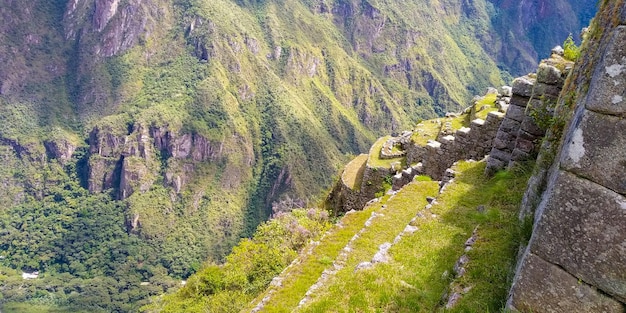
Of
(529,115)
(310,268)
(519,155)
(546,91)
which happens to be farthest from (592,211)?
(310,268)

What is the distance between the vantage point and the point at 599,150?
3.60 metres

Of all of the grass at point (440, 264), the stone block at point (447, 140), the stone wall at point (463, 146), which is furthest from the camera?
the stone block at point (447, 140)

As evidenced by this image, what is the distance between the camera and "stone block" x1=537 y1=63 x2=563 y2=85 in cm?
877

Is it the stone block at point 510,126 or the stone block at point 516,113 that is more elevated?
the stone block at point 516,113

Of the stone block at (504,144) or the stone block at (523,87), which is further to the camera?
the stone block at (504,144)

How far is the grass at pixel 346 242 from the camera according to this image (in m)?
8.90

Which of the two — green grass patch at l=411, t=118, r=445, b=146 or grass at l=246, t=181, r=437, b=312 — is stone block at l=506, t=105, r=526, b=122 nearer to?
grass at l=246, t=181, r=437, b=312

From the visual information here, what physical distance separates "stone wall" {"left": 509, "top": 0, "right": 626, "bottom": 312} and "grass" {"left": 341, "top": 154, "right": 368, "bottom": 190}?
16.8 meters

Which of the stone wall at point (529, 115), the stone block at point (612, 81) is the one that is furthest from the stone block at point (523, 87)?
the stone block at point (612, 81)

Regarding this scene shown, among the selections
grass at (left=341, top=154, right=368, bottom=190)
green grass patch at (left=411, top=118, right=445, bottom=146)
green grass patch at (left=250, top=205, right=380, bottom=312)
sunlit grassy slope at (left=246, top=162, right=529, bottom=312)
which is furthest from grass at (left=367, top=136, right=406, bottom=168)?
sunlit grassy slope at (left=246, top=162, right=529, bottom=312)

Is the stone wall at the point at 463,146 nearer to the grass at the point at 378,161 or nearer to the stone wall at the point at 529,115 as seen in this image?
the stone wall at the point at 529,115

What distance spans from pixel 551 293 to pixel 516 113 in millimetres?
7466

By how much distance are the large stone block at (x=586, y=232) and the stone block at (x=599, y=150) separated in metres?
0.08

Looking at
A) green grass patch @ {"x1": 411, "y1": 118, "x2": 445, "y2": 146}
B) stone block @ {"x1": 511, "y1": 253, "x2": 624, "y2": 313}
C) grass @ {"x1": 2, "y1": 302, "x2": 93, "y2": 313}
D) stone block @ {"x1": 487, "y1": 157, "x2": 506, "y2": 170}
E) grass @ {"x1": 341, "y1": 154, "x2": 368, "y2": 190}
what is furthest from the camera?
grass @ {"x1": 2, "y1": 302, "x2": 93, "y2": 313}
